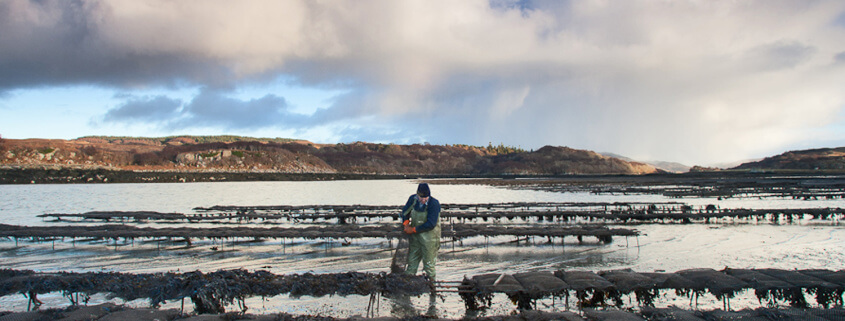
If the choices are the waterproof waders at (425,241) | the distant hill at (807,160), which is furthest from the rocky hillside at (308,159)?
the waterproof waders at (425,241)

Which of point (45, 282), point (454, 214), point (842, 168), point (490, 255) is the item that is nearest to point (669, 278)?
point (490, 255)

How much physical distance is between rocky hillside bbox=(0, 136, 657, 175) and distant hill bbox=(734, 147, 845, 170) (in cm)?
2988

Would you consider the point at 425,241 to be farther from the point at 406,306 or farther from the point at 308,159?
the point at 308,159

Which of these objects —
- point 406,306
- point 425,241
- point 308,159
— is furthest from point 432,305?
point 308,159

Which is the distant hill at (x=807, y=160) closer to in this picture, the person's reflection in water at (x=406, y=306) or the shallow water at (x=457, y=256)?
the shallow water at (x=457, y=256)

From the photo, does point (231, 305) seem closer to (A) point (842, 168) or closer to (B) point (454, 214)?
(B) point (454, 214)

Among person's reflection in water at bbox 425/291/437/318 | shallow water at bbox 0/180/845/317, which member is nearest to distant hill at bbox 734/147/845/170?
shallow water at bbox 0/180/845/317

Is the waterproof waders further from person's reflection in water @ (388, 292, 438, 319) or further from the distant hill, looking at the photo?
the distant hill

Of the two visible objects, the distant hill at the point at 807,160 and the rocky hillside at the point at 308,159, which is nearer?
the rocky hillside at the point at 308,159

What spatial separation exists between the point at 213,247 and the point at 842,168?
13040 centimetres

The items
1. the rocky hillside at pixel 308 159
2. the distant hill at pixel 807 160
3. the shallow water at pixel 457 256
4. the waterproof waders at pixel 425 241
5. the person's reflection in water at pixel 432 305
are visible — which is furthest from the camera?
the distant hill at pixel 807 160

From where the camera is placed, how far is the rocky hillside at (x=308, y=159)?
104 m

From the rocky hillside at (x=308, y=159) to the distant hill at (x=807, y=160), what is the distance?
98.0 ft

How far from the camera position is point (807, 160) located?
11706cm
